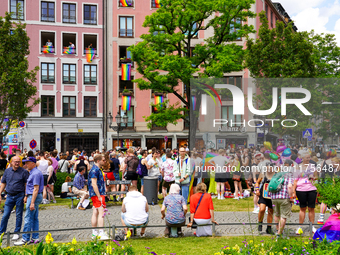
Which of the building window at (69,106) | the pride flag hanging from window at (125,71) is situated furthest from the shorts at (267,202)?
the building window at (69,106)

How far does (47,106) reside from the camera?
41.8 metres

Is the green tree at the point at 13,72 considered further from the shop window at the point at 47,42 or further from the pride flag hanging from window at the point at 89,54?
the pride flag hanging from window at the point at 89,54

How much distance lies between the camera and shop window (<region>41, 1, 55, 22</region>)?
42.3 metres

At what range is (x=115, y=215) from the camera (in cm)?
1227

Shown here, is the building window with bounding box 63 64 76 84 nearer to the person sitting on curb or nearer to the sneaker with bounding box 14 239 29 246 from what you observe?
the person sitting on curb

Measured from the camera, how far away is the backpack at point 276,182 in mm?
8562

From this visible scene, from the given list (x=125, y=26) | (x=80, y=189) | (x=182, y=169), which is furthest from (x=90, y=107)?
(x=182, y=169)

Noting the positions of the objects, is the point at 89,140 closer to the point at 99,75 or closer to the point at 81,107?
the point at 81,107

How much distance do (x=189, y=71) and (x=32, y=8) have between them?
24.6 meters

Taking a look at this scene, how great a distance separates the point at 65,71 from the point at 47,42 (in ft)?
11.5

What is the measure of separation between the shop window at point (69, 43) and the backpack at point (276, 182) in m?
37.4

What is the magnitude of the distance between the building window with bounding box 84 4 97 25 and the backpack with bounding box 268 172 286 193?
127ft

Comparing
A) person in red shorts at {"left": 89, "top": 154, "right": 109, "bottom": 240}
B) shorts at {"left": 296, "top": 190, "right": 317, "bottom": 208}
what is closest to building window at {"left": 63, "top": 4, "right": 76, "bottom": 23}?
person in red shorts at {"left": 89, "top": 154, "right": 109, "bottom": 240}

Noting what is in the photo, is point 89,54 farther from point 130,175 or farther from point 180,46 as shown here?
point 130,175
